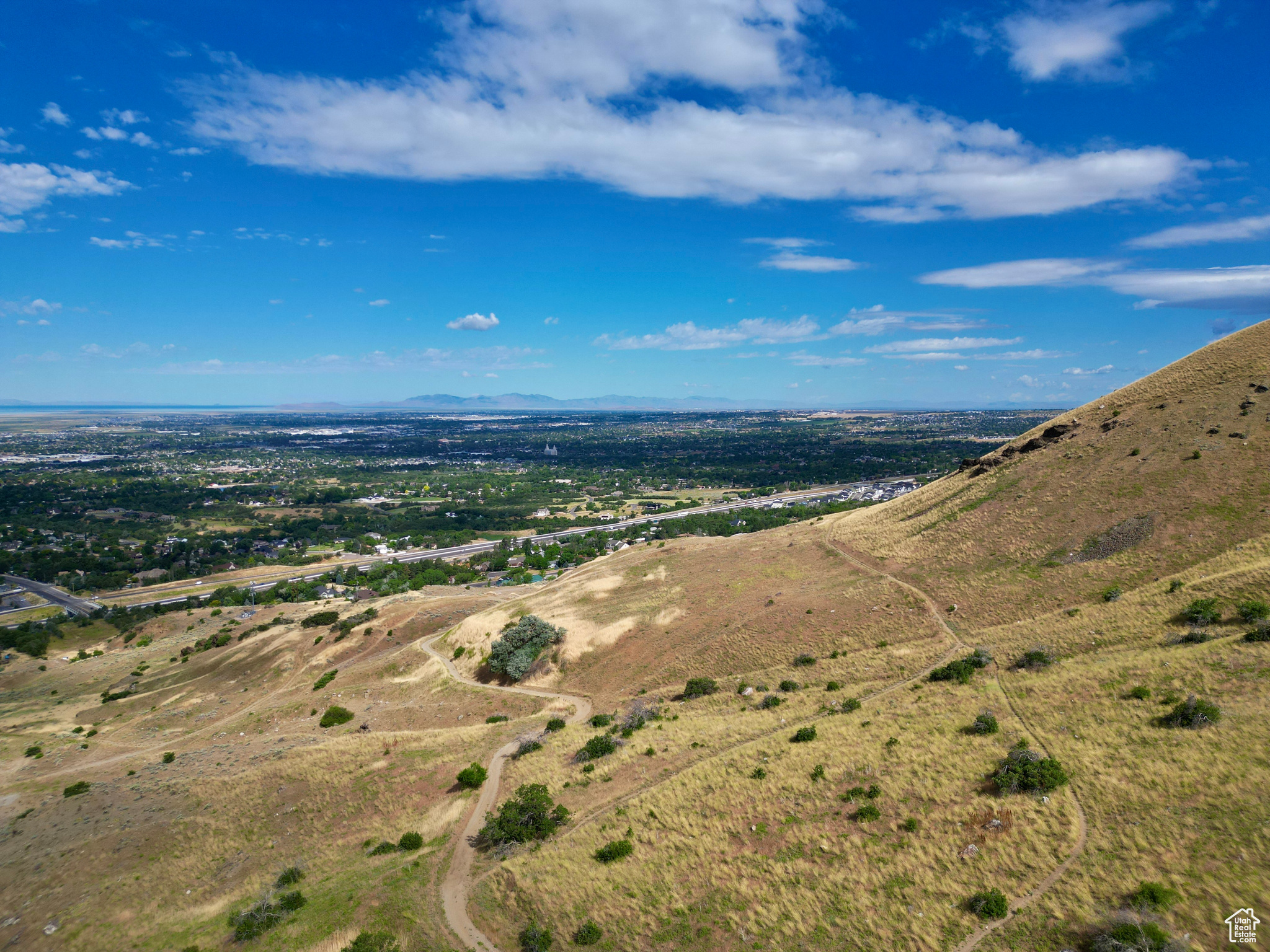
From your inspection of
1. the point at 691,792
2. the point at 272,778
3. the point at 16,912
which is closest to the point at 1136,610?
the point at 691,792

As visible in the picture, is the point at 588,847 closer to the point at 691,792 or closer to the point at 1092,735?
the point at 691,792

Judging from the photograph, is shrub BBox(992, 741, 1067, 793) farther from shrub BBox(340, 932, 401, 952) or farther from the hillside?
shrub BBox(340, 932, 401, 952)

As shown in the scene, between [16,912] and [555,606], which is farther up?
[555,606]

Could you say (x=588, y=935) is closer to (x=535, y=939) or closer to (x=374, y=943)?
(x=535, y=939)

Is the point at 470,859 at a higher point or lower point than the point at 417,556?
higher

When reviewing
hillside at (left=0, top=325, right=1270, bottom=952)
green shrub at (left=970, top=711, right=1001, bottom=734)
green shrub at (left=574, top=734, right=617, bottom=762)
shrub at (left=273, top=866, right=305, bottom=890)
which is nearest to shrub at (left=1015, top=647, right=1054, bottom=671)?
hillside at (left=0, top=325, right=1270, bottom=952)

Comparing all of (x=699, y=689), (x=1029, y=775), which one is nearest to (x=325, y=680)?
(x=699, y=689)
